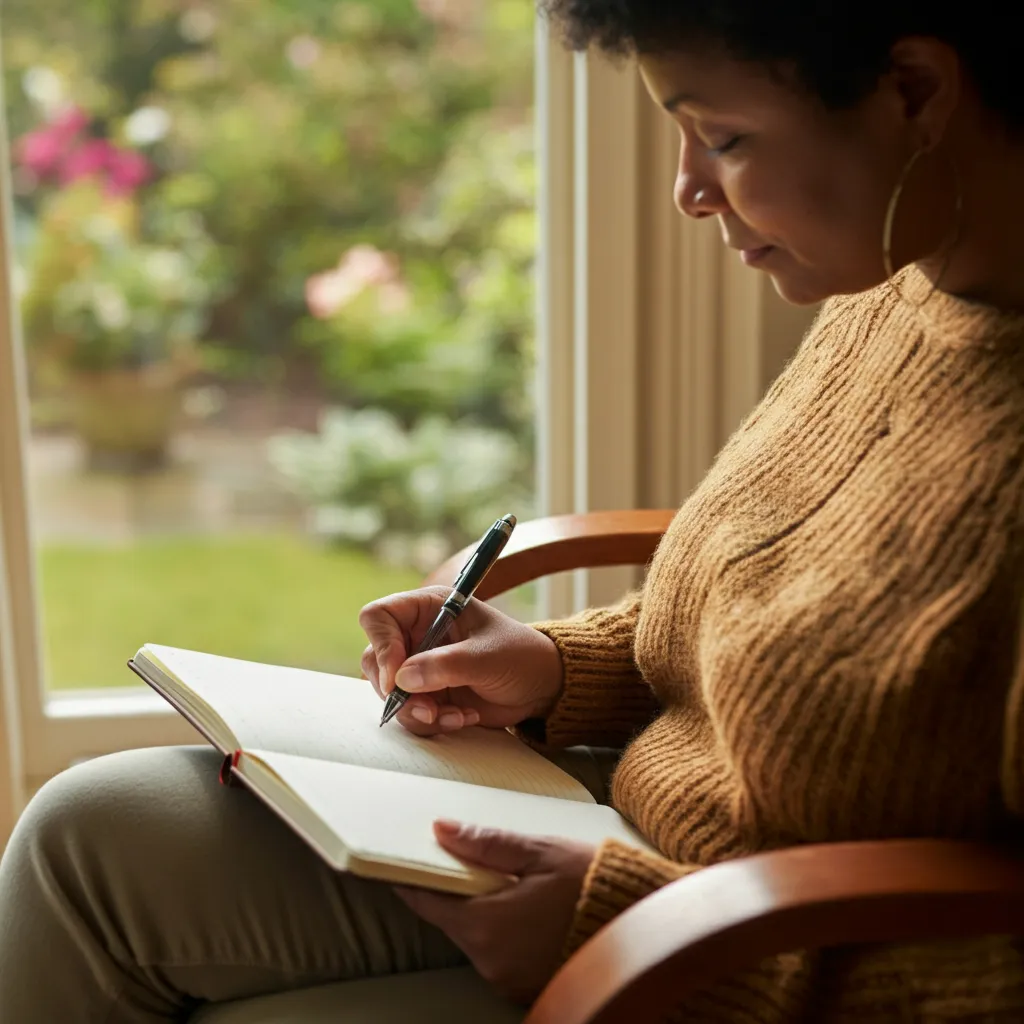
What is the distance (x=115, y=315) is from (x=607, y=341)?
130cm

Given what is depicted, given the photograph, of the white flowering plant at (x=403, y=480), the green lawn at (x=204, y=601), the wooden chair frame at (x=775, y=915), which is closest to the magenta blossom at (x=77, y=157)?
the white flowering plant at (x=403, y=480)

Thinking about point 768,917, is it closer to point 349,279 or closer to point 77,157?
point 349,279

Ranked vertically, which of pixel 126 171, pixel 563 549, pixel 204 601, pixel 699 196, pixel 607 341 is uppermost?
pixel 126 171

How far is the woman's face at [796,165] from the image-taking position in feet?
2.65

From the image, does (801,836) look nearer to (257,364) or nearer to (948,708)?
(948,708)

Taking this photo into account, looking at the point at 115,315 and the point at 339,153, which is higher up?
the point at 339,153

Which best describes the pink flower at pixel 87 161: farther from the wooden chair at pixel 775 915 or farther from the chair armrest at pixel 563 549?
the wooden chair at pixel 775 915

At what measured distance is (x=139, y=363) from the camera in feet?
8.59

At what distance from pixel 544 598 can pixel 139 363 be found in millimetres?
1185

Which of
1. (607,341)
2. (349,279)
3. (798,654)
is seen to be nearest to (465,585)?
(798,654)

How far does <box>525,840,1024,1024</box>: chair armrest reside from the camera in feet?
2.11

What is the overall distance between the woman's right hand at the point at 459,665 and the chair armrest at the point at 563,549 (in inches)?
4.3

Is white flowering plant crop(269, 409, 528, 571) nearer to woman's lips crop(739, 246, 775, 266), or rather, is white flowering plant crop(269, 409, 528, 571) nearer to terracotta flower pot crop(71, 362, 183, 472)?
terracotta flower pot crop(71, 362, 183, 472)

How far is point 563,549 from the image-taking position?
4.07ft
